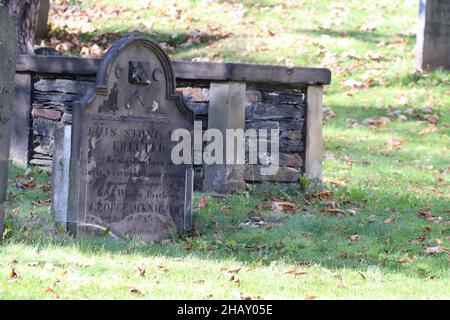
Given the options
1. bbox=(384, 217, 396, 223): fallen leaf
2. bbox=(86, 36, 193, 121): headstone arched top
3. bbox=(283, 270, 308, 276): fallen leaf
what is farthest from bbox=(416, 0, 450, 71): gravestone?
bbox=(283, 270, 308, 276): fallen leaf

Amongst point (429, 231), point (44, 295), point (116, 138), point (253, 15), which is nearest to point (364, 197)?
point (429, 231)

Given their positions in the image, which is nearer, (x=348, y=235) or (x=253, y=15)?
(x=348, y=235)

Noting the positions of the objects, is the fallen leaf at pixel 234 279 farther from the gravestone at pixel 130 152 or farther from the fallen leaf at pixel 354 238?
the fallen leaf at pixel 354 238

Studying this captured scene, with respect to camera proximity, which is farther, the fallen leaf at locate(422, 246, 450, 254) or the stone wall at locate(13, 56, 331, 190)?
the stone wall at locate(13, 56, 331, 190)

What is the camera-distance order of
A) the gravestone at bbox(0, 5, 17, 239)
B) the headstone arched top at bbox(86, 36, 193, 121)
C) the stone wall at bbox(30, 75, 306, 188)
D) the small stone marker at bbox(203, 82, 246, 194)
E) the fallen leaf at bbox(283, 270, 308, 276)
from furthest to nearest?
the stone wall at bbox(30, 75, 306, 188) → the small stone marker at bbox(203, 82, 246, 194) → the headstone arched top at bbox(86, 36, 193, 121) → the gravestone at bbox(0, 5, 17, 239) → the fallen leaf at bbox(283, 270, 308, 276)

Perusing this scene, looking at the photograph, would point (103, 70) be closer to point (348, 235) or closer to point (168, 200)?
point (168, 200)

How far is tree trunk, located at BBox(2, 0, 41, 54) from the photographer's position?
13755 millimetres

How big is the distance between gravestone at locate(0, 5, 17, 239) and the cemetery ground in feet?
1.94

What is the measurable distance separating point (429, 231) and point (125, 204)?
2945 millimetres

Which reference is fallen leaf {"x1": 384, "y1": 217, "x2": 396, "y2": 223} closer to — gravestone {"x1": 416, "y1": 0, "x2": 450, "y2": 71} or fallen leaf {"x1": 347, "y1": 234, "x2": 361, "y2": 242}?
fallen leaf {"x1": 347, "y1": 234, "x2": 361, "y2": 242}

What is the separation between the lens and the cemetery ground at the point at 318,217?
264 inches

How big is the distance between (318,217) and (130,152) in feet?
6.92

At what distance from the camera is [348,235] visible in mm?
9203


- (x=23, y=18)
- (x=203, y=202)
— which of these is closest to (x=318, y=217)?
(x=203, y=202)
